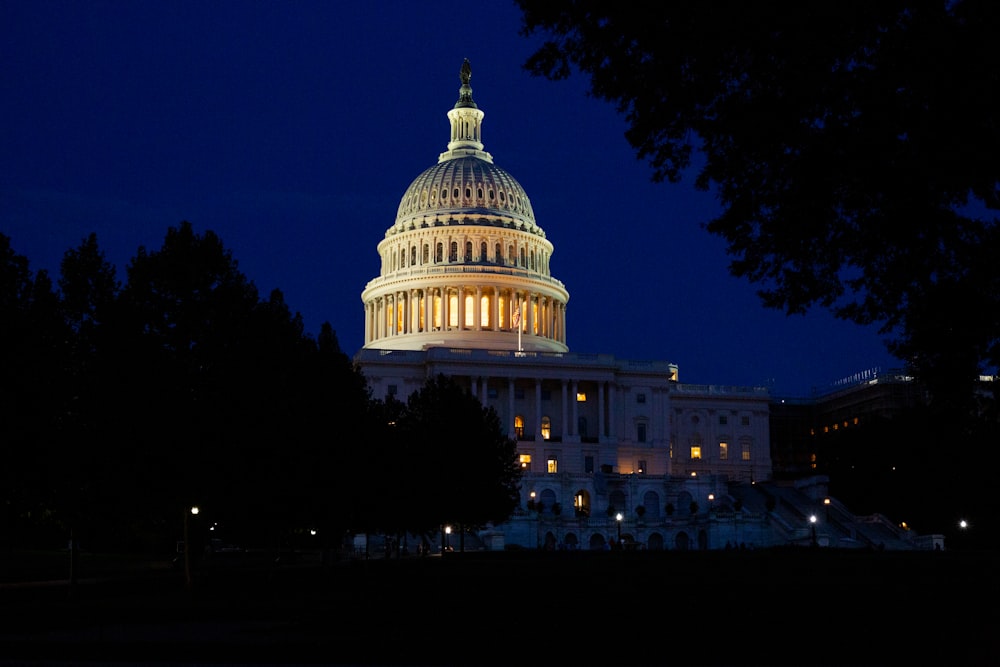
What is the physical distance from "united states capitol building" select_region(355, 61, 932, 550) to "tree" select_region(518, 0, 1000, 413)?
78644mm

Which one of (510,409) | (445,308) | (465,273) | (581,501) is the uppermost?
(465,273)

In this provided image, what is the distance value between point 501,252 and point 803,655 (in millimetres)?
154140

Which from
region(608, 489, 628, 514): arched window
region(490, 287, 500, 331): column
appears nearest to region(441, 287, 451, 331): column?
region(490, 287, 500, 331): column

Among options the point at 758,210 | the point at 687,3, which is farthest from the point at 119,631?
the point at 687,3

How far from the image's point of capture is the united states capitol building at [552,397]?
11056 cm

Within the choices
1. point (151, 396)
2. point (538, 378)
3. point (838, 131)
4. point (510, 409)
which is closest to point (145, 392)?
point (151, 396)

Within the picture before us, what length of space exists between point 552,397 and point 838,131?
436ft

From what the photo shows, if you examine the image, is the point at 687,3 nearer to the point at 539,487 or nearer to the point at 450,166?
the point at 539,487

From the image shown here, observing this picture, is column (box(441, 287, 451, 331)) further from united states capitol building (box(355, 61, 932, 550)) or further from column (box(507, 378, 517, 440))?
column (box(507, 378, 517, 440))

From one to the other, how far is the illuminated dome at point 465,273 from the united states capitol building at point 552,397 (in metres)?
0.19

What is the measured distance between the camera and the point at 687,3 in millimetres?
18422

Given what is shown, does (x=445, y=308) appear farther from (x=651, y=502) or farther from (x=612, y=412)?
(x=651, y=502)

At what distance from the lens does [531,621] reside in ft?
90.2

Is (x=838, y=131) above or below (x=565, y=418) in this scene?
below
